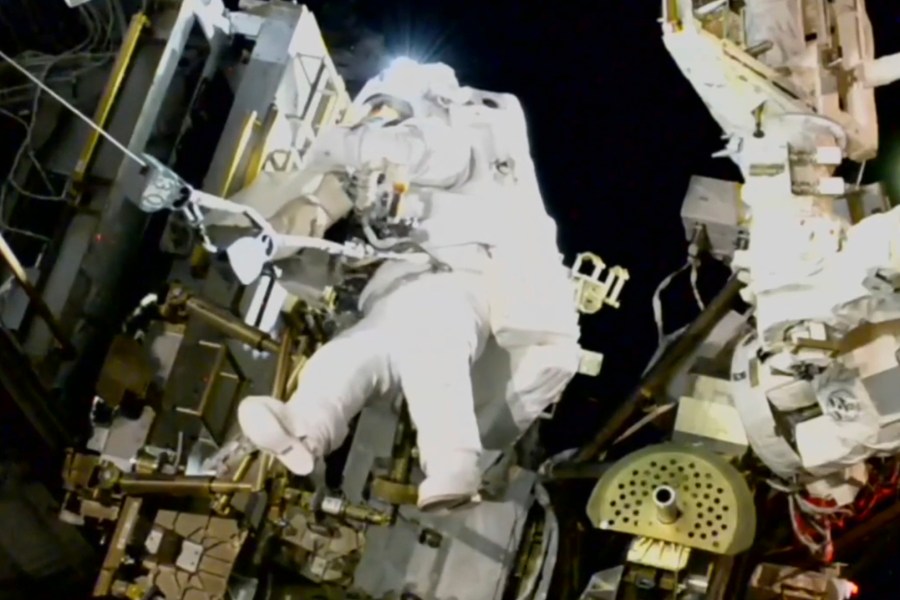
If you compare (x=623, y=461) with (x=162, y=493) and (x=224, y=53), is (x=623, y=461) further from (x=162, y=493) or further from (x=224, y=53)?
(x=224, y=53)

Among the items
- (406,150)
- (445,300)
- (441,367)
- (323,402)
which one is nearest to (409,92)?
(406,150)

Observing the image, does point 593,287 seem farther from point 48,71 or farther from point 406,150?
point 48,71

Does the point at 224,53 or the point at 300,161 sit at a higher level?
the point at 224,53

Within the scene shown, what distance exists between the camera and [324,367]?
298cm

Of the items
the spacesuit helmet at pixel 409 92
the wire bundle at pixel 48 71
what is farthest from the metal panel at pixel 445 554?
the wire bundle at pixel 48 71

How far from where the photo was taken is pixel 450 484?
2.84 metres

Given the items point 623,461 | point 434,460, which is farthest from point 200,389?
point 623,461

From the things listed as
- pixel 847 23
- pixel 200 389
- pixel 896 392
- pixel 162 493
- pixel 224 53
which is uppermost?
pixel 847 23

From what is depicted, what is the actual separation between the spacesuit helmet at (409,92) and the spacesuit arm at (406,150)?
115mm

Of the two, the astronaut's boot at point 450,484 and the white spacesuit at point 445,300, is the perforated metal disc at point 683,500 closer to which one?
the white spacesuit at point 445,300

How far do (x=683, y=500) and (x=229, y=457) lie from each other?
3.87 ft

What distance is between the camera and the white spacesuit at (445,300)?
2893mm

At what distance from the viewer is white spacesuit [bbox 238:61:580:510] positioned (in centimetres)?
289

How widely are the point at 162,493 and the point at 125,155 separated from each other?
103 centimetres
